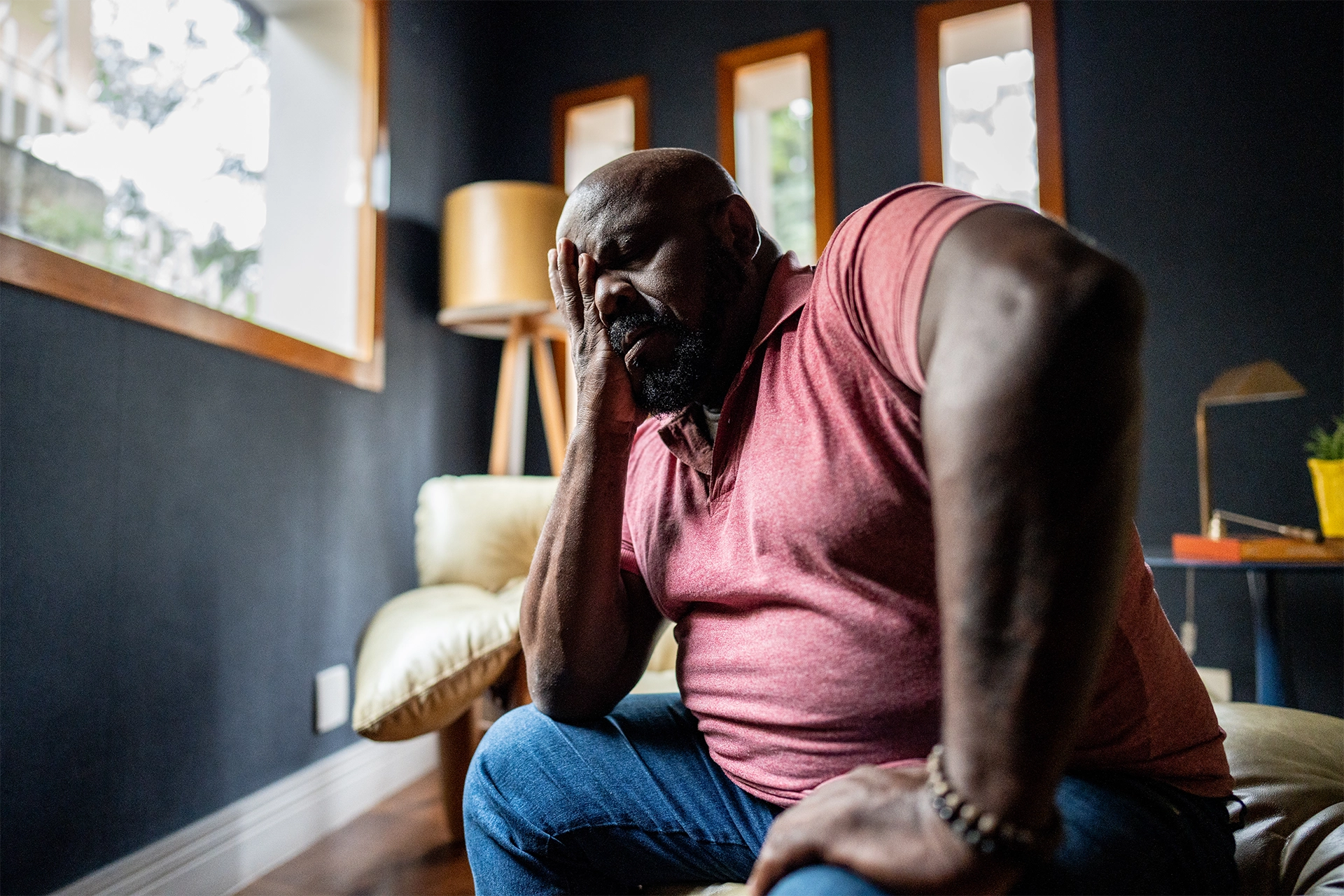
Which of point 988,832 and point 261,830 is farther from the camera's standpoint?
point 261,830

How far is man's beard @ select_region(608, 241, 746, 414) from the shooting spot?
0.86m

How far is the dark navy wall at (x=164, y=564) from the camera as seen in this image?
128 centimetres

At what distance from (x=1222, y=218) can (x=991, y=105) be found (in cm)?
78

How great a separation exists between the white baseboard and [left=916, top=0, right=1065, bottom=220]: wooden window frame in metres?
2.43

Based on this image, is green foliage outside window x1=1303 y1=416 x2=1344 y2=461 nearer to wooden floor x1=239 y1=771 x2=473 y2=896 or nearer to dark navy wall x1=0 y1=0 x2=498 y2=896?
wooden floor x1=239 y1=771 x2=473 y2=896

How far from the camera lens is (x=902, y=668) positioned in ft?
2.09

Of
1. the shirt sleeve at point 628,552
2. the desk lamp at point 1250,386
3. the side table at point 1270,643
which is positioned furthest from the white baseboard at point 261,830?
the desk lamp at point 1250,386

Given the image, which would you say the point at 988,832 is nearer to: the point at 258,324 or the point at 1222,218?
the point at 258,324

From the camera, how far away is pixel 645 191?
0.87 m

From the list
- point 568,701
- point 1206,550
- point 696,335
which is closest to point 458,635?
point 568,701

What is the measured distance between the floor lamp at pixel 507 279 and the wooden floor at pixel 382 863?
1045 millimetres

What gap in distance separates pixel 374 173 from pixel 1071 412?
2.38 meters

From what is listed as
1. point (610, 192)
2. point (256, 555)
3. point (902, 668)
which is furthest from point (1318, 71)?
point (256, 555)

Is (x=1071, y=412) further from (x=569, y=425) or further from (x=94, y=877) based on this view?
(x=569, y=425)
